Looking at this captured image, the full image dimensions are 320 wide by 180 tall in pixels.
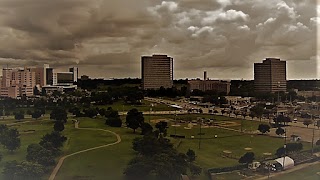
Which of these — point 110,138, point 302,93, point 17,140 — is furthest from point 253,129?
point 17,140

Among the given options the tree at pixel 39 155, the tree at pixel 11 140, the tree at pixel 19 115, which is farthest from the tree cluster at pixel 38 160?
the tree at pixel 19 115

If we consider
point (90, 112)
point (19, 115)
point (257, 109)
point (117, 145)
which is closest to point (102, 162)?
point (117, 145)

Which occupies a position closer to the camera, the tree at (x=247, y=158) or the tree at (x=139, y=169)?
the tree at (x=139, y=169)

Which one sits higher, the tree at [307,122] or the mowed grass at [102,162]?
the tree at [307,122]

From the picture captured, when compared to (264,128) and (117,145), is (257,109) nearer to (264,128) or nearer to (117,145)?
(264,128)

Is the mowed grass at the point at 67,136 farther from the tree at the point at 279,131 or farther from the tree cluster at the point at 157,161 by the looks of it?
the tree at the point at 279,131

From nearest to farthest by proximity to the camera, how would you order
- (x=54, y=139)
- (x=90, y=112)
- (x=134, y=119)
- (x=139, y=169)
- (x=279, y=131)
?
(x=139, y=169) < (x=54, y=139) < (x=134, y=119) < (x=90, y=112) < (x=279, y=131)
